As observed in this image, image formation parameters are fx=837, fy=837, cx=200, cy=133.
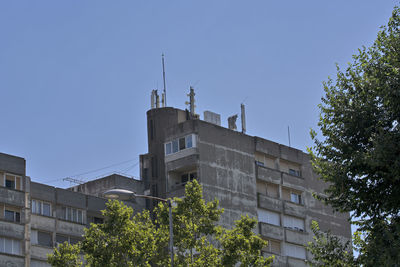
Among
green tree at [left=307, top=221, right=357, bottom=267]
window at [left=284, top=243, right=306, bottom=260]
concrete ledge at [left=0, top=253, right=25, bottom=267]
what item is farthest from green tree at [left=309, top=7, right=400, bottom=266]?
window at [left=284, top=243, right=306, bottom=260]

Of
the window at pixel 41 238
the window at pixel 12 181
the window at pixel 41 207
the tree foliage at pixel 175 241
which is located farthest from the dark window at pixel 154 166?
the tree foliage at pixel 175 241

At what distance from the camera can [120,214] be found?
36.5 metres

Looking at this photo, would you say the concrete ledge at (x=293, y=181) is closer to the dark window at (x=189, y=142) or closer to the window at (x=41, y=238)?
the dark window at (x=189, y=142)

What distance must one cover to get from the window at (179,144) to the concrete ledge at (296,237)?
11694 millimetres

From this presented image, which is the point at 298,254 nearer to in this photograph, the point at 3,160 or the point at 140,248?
the point at 3,160

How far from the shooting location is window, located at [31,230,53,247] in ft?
199

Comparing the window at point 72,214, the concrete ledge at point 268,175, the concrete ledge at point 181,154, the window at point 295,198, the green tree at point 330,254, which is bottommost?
the green tree at point 330,254

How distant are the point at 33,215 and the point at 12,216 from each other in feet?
7.71

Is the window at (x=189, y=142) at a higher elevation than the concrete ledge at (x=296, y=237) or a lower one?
higher

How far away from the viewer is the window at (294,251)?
227 ft

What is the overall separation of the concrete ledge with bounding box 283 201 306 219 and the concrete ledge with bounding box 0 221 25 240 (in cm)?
2248

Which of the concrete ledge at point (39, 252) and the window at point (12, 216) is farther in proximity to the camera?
the concrete ledge at point (39, 252)

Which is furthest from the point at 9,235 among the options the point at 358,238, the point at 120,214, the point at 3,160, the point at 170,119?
the point at 358,238

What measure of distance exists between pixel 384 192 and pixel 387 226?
116 centimetres
